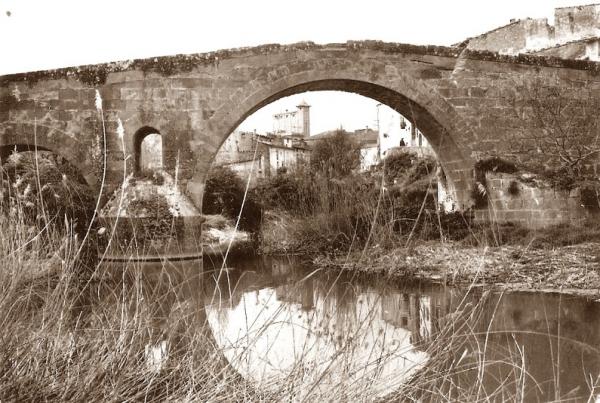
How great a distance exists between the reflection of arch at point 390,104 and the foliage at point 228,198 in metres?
6.10

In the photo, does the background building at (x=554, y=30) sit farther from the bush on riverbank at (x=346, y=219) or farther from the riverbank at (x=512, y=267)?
the riverbank at (x=512, y=267)

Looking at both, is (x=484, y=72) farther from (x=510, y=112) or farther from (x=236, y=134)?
(x=236, y=134)

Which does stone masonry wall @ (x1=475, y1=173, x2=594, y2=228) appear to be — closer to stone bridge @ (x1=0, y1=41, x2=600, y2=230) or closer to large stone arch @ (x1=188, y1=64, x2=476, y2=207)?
large stone arch @ (x1=188, y1=64, x2=476, y2=207)

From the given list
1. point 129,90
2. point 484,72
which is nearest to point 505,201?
point 484,72

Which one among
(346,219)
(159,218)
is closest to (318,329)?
(346,219)

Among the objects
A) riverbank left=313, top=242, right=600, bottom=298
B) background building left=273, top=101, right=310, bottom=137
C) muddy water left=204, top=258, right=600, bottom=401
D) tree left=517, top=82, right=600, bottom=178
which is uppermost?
background building left=273, top=101, right=310, bottom=137

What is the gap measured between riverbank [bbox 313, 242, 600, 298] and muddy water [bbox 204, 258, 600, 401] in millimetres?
387

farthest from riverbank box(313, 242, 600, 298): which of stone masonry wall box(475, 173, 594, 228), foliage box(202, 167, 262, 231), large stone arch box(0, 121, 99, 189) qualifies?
foliage box(202, 167, 262, 231)

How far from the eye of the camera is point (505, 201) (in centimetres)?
1058

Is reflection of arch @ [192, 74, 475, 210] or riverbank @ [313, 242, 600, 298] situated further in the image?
reflection of arch @ [192, 74, 475, 210]

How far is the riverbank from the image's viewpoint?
21.8 feet

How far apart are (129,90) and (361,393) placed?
871 cm

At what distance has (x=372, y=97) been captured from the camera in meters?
11.6

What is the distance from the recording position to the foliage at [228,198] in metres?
16.7
